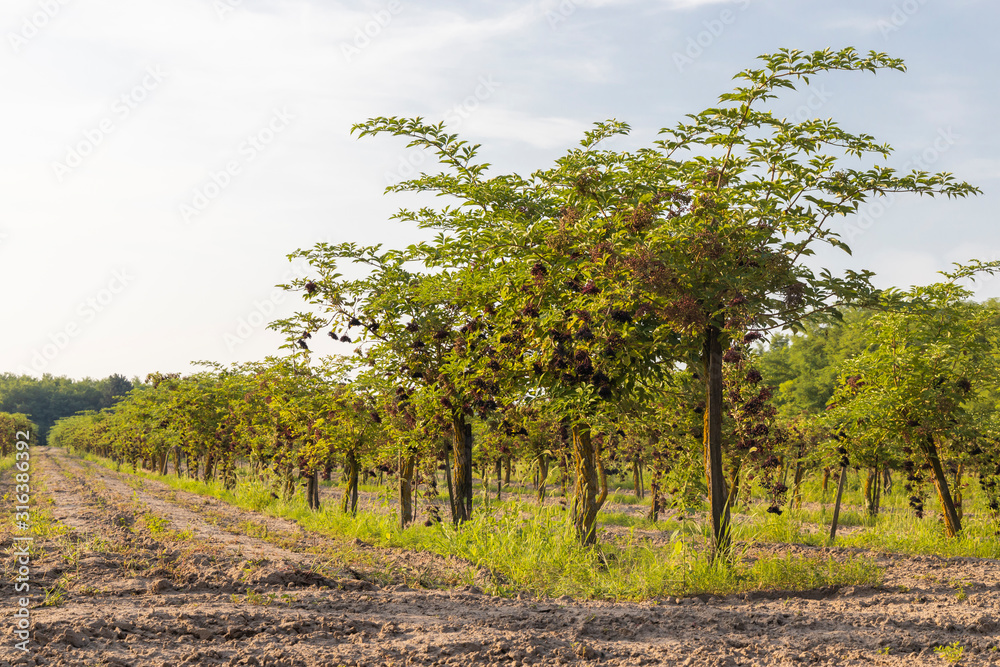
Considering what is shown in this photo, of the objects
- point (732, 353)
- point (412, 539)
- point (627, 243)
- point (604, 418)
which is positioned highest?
point (627, 243)

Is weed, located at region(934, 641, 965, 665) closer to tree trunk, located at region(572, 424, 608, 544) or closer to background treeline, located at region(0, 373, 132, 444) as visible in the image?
tree trunk, located at region(572, 424, 608, 544)

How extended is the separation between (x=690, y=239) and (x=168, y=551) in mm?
7101

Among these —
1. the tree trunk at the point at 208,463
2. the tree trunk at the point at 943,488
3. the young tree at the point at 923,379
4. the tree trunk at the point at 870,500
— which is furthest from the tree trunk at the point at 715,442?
the tree trunk at the point at 208,463

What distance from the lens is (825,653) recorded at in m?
4.56

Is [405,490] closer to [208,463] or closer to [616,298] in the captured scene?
[616,298]

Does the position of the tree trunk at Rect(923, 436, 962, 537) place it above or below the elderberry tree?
below

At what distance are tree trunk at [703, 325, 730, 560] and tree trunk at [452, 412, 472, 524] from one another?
383 centimetres

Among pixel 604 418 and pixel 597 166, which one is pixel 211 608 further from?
pixel 597 166

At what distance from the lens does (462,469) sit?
9.96 m

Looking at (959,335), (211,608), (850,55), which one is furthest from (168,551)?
(959,335)

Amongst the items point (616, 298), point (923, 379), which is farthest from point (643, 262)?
point (923, 379)

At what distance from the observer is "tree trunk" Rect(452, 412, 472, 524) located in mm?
9789

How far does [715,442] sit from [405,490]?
6942mm

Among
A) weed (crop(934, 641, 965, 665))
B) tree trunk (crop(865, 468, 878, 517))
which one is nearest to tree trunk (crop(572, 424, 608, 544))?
weed (crop(934, 641, 965, 665))
